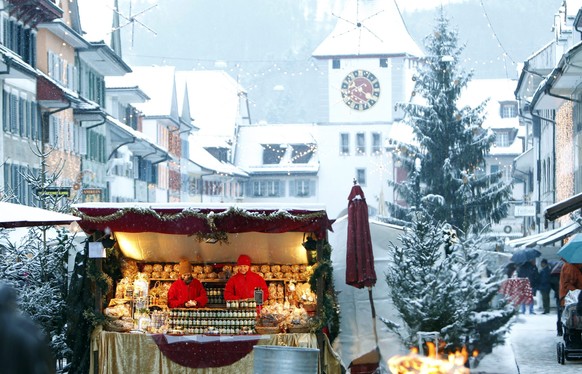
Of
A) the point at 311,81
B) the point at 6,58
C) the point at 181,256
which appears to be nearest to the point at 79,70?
the point at 6,58

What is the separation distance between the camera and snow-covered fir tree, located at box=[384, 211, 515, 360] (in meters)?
17.6

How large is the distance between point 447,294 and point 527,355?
5.23 m

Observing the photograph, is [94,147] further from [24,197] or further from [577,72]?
[577,72]

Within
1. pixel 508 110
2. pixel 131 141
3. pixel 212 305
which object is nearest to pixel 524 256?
pixel 212 305

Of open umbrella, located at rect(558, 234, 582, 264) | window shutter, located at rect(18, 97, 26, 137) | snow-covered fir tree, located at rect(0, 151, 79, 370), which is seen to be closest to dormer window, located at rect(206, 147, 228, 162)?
window shutter, located at rect(18, 97, 26, 137)

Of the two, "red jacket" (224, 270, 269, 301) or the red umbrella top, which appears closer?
the red umbrella top

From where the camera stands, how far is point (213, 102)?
317ft

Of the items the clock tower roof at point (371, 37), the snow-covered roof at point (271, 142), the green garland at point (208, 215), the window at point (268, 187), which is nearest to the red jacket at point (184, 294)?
the green garland at point (208, 215)

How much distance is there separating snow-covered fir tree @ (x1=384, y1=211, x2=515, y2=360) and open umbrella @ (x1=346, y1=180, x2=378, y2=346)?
2.32 ft

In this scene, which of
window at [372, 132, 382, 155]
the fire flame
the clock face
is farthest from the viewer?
the clock face

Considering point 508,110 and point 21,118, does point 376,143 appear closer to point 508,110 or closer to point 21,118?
point 508,110

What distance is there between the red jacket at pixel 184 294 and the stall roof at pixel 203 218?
1.68m

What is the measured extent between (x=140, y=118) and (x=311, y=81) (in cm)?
8310

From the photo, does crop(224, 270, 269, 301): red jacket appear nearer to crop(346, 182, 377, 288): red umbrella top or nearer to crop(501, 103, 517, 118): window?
crop(346, 182, 377, 288): red umbrella top
